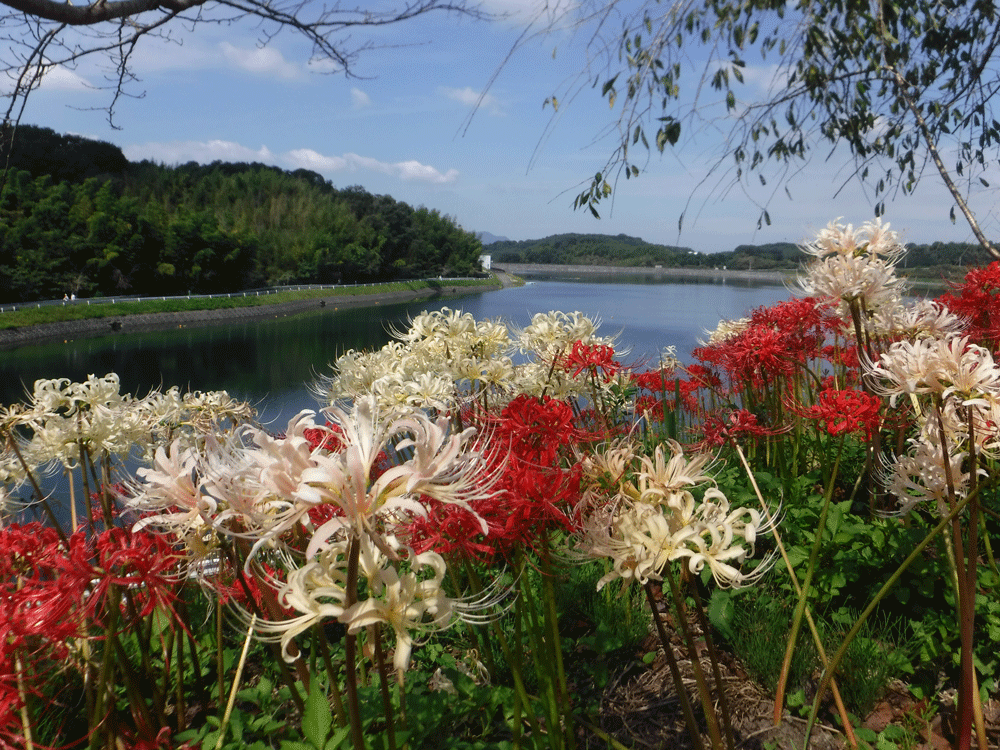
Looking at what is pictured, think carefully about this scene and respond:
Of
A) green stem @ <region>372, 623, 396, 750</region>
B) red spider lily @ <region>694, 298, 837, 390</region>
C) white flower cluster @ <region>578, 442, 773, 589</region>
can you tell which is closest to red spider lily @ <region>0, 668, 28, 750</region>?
green stem @ <region>372, 623, 396, 750</region>

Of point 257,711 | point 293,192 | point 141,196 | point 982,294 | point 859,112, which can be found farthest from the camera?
point 293,192

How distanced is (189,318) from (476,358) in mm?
27214

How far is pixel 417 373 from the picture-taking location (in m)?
2.61

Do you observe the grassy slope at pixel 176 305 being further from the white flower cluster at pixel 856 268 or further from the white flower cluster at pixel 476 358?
the white flower cluster at pixel 856 268

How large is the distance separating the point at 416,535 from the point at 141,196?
5353 centimetres

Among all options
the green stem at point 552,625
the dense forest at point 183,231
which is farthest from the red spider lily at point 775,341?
the dense forest at point 183,231

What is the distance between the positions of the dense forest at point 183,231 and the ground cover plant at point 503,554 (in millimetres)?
21022

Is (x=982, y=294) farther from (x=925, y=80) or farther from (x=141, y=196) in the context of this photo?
(x=141, y=196)

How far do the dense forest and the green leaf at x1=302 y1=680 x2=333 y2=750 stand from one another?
2227cm

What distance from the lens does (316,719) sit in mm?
1137

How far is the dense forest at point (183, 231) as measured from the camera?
27.3m

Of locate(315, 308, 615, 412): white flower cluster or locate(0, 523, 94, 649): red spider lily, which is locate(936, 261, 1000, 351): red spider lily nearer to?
locate(315, 308, 615, 412): white flower cluster

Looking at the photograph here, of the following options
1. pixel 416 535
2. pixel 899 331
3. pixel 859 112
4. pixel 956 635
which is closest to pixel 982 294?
pixel 899 331

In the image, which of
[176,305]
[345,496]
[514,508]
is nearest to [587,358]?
[514,508]
